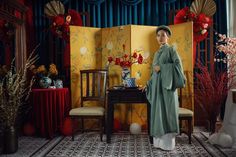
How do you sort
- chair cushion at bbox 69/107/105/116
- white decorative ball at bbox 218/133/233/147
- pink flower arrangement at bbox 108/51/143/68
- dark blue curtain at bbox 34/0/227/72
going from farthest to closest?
dark blue curtain at bbox 34/0/227/72, pink flower arrangement at bbox 108/51/143/68, chair cushion at bbox 69/107/105/116, white decorative ball at bbox 218/133/233/147

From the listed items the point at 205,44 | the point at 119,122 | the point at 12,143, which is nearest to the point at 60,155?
the point at 12,143

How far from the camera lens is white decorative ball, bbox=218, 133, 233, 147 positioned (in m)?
3.61

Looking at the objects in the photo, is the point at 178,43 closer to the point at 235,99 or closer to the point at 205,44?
the point at 205,44

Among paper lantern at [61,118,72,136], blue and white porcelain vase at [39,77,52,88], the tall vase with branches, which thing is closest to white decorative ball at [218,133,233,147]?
the tall vase with branches

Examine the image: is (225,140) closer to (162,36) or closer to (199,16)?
(162,36)

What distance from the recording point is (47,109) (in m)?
4.36

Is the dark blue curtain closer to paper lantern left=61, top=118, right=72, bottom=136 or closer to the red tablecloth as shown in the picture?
the red tablecloth

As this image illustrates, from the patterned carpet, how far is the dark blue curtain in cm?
184

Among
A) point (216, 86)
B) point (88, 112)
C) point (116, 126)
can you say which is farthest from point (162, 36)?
point (116, 126)

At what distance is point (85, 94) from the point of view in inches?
193

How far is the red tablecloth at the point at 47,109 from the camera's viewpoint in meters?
4.35

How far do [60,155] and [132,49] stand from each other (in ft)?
6.75

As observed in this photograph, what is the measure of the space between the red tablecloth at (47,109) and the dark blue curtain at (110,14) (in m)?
1.22

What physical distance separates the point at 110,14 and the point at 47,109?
85.9 inches
